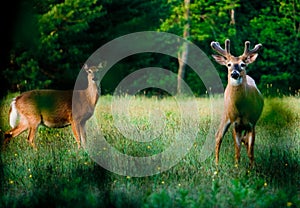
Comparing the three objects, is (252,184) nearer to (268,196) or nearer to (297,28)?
(268,196)

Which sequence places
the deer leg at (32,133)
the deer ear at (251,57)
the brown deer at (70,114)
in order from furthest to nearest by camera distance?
the brown deer at (70,114), the deer leg at (32,133), the deer ear at (251,57)

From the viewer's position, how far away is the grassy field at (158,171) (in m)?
3.94

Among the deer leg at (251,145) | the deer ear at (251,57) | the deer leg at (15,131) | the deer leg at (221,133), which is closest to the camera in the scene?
the deer leg at (251,145)

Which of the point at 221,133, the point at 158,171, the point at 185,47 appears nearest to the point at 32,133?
the point at 221,133

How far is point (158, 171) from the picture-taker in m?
5.29

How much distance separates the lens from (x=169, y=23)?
Answer: 2350 cm

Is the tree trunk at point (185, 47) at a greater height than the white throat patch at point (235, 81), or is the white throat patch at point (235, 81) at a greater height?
the tree trunk at point (185, 47)

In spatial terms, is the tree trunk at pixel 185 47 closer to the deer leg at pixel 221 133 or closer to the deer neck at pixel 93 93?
the deer neck at pixel 93 93

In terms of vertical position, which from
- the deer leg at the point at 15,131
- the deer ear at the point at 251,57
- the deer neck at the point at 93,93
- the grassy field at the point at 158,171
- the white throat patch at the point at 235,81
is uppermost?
the deer ear at the point at 251,57

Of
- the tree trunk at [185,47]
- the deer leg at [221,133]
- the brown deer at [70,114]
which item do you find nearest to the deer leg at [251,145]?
the deer leg at [221,133]

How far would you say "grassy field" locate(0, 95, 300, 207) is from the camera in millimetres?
3936

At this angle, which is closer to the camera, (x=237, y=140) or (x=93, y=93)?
(x=237, y=140)

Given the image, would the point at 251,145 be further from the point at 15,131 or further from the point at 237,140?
the point at 15,131

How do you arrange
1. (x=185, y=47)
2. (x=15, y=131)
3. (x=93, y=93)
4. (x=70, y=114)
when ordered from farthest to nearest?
1. (x=185, y=47)
2. (x=93, y=93)
3. (x=70, y=114)
4. (x=15, y=131)
